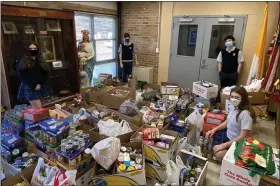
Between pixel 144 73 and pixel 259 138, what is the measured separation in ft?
10.1

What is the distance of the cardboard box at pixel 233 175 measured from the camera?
4.43 feet

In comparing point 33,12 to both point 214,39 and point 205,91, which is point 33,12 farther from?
point 214,39

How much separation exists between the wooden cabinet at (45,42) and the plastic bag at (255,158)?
3347 millimetres

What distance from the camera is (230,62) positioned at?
4.06m

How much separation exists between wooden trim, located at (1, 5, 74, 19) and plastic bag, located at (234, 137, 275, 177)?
3550 mm

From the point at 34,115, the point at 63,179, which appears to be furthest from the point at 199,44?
the point at 63,179

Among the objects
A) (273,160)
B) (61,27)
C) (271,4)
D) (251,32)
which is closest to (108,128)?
(273,160)

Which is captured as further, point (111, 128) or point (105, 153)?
point (111, 128)

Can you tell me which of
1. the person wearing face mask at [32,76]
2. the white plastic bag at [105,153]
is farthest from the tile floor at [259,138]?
the person wearing face mask at [32,76]

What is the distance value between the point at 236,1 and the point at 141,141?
12.0 ft

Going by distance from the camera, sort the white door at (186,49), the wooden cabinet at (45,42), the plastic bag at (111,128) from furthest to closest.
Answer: the white door at (186,49)
the wooden cabinet at (45,42)
the plastic bag at (111,128)

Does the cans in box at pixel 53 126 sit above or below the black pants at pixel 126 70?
below

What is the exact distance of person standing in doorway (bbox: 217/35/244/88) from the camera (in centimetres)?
403

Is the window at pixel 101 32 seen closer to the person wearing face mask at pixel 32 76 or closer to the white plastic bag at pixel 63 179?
the person wearing face mask at pixel 32 76
